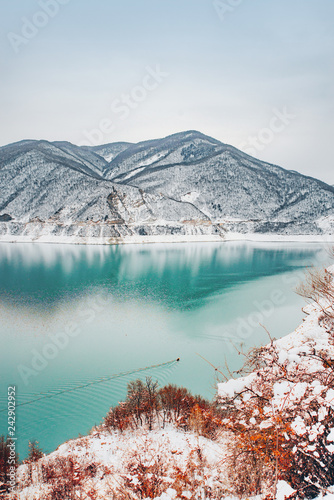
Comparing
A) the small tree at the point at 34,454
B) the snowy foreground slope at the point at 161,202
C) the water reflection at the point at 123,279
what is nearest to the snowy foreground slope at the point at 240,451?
the small tree at the point at 34,454

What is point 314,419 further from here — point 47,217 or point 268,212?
point 268,212

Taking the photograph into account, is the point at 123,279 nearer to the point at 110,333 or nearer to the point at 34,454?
the point at 110,333

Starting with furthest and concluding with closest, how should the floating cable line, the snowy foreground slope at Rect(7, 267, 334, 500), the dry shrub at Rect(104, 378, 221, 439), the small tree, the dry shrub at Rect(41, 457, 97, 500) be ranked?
the floating cable line, the dry shrub at Rect(104, 378, 221, 439), the small tree, the dry shrub at Rect(41, 457, 97, 500), the snowy foreground slope at Rect(7, 267, 334, 500)

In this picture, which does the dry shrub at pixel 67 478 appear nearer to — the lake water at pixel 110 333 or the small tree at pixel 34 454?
the small tree at pixel 34 454

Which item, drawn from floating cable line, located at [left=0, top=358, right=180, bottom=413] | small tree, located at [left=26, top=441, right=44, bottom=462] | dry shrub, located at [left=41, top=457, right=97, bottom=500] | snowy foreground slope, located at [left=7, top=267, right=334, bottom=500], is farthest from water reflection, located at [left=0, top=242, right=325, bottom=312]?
dry shrub, located at [left=41, top=457, right=97, bottom=500]

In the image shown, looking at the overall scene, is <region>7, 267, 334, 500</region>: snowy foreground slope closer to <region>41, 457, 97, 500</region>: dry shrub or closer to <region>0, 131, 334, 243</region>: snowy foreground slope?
<region>41, 457, 97, 500</region>: dry shrub
